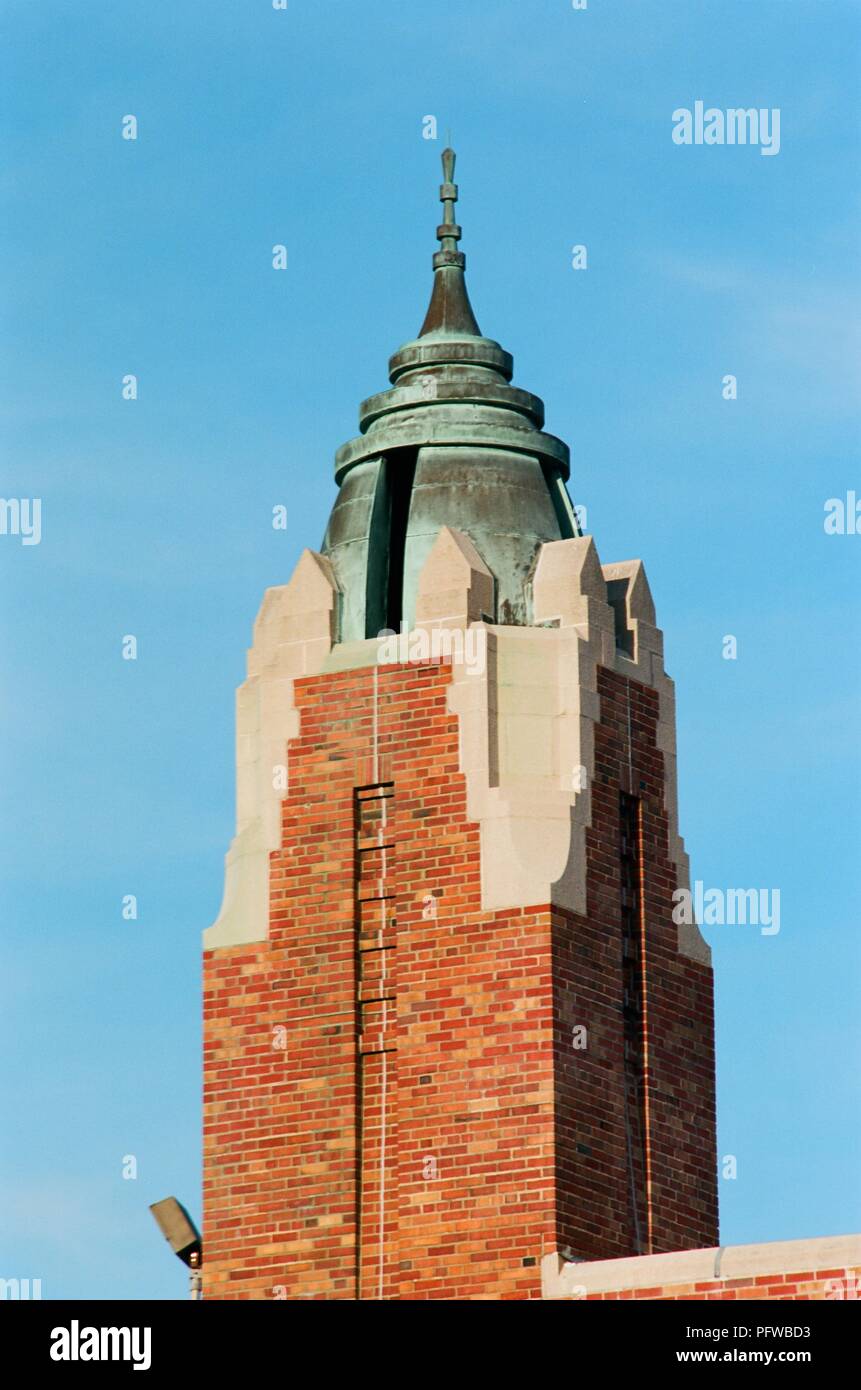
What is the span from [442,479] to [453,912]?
6.20 m

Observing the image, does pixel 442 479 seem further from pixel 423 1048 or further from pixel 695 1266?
pixel 695 1266

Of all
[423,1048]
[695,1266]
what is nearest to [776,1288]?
[695,1266]

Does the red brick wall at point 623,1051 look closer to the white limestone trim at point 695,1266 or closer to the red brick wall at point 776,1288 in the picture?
the white limestone trim at point 695,1266

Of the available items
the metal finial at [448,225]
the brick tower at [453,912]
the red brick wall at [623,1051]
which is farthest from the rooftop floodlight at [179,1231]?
the metal finial at [448,225]

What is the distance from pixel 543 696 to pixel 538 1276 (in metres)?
7.64

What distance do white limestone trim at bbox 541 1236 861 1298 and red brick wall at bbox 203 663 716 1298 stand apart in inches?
18.5

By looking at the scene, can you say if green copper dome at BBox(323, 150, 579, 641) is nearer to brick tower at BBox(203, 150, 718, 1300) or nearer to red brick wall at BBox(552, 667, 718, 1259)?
brick tower at BBox(203, 150, 718, 1300)

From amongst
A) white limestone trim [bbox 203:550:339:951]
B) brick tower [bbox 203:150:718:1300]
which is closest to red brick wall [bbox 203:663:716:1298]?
brick tower [bbox 203:150:718:1300]

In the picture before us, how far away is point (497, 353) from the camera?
52469mm

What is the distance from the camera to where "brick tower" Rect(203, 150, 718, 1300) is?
155 feet

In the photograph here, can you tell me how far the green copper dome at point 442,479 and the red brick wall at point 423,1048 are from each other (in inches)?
60.5

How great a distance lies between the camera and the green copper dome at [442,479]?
50.6 meters
